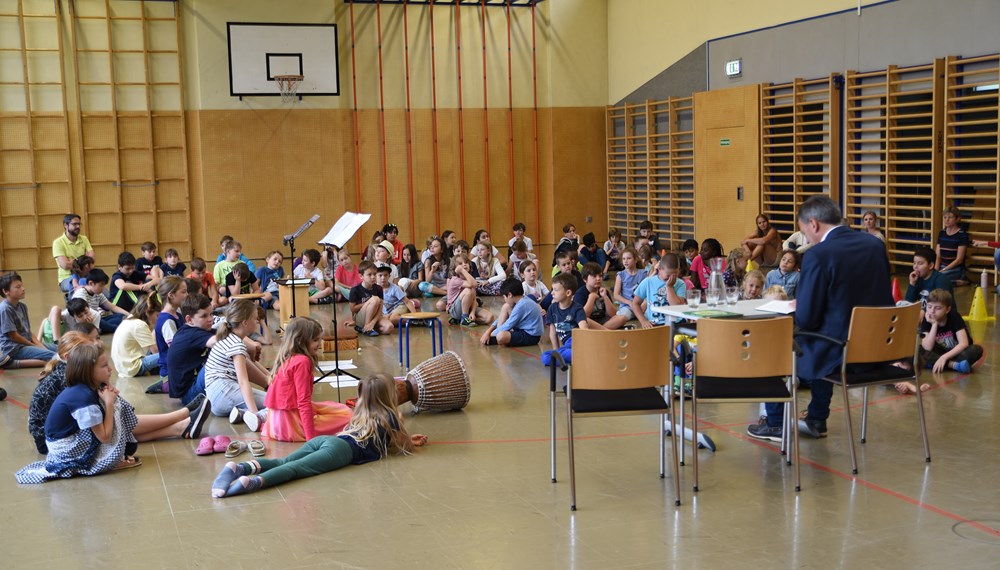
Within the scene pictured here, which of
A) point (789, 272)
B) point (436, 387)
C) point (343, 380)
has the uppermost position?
point (789, 272)

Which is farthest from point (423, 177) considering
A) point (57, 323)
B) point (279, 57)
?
point (57, 323)

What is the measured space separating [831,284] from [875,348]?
0.47 metres

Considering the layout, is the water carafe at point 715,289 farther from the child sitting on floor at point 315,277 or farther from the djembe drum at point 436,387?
the child sitting on floor at point 315,277

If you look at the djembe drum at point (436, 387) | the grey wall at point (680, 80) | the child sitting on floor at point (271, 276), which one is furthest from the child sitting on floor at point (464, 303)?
the grey wall at point (680, 80)

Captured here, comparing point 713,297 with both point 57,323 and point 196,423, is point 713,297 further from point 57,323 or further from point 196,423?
point 57,323

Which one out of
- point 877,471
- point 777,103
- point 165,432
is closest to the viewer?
point 877,471

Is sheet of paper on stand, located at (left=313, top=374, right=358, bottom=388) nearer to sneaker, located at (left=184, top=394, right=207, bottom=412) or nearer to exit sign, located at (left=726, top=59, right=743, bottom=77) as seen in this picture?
sneaker, located at (left=184, top=394, right=207, bottom=412)

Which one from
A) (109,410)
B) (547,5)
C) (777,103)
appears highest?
(547,5)

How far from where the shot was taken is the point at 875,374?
5898mm

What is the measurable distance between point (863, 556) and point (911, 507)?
2.62 feet

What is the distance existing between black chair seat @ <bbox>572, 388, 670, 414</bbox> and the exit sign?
13.2 metres

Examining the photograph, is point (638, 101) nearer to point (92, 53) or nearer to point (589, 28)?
point (589, 28)

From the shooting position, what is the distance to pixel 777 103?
1686 cm

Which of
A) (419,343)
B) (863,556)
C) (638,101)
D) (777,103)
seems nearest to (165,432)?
(419,343)
